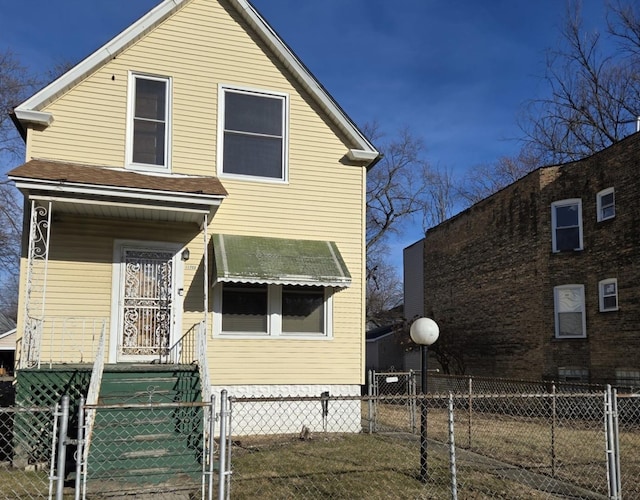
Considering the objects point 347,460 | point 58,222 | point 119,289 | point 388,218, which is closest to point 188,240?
point 119,289

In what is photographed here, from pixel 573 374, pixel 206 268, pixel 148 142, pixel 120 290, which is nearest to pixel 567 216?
pixel 573 374

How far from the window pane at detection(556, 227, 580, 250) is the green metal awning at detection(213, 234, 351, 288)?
29.3ft

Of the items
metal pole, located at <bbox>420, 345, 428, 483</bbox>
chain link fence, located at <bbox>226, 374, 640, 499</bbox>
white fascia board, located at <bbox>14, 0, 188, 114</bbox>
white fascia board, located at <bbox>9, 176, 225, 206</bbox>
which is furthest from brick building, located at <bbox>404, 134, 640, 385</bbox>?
white fascia board, located at <bbox>14, 0, 188, 114</bbox>

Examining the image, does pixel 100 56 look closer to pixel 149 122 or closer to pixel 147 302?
pixel 149 122

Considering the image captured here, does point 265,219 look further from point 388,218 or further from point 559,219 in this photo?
point 388,218

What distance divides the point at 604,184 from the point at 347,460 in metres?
11.7

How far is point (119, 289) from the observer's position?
430 inches

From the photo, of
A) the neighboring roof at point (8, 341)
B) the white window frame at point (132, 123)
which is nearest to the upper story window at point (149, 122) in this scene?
the white window frame at point (132, 123)

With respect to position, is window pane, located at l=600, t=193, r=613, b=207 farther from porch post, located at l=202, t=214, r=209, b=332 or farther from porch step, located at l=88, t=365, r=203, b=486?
porch step, located at l=88, t=365, r=203, b=486

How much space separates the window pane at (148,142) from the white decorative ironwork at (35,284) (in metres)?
2.08

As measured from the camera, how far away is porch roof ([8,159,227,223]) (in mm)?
9500

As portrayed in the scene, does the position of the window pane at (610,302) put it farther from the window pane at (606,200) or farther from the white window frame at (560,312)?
the window pane at (606,200)

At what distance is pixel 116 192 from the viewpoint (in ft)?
32.1

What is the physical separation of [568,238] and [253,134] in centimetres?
1042
